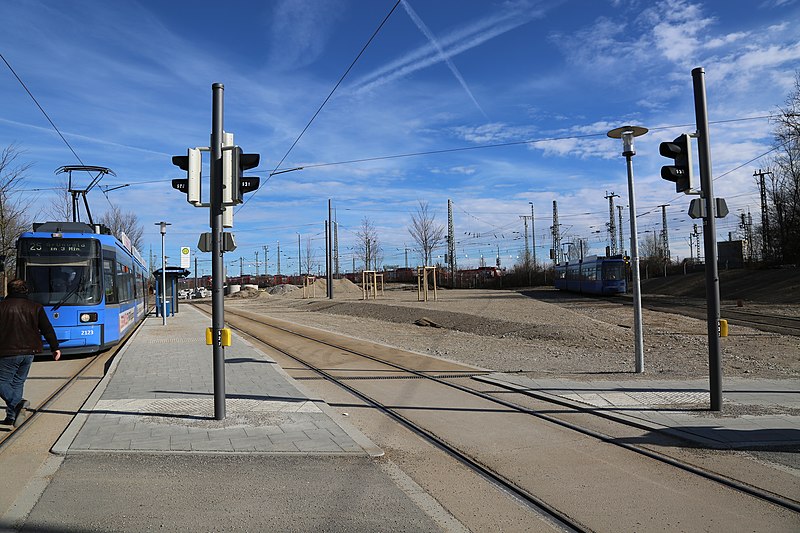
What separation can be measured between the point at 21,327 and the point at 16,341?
17 centimetres

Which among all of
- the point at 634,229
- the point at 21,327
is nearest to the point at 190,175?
the point at 21,327

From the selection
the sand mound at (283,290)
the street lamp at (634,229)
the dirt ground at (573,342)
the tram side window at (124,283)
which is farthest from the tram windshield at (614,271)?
the sand mound at (283,290)

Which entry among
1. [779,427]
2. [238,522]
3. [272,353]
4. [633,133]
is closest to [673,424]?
[779,427]

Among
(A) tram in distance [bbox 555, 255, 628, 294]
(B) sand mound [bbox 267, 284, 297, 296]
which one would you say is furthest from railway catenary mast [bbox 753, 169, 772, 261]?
(B) sand mound [bbox 267, 284, 297, 296]

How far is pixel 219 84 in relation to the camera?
8.02 metres

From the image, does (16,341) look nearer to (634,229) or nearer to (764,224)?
(634,229)

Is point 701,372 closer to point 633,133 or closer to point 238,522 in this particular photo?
point 633,133

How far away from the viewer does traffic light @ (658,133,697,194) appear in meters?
8.96

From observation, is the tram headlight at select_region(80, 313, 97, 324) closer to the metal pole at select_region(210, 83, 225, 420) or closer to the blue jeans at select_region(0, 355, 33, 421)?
the blue jeans at select_region(0, 355, 33, 421)

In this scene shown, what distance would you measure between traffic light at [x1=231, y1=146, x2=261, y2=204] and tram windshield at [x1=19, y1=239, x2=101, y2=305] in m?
9.84

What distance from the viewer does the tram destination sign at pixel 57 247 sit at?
15.5 m

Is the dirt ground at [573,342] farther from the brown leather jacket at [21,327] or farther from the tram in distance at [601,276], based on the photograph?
the tram in distance at [601,276]

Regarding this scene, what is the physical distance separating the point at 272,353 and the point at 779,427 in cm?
1236

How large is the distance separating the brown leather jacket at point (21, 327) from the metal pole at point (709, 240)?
27.3ft
